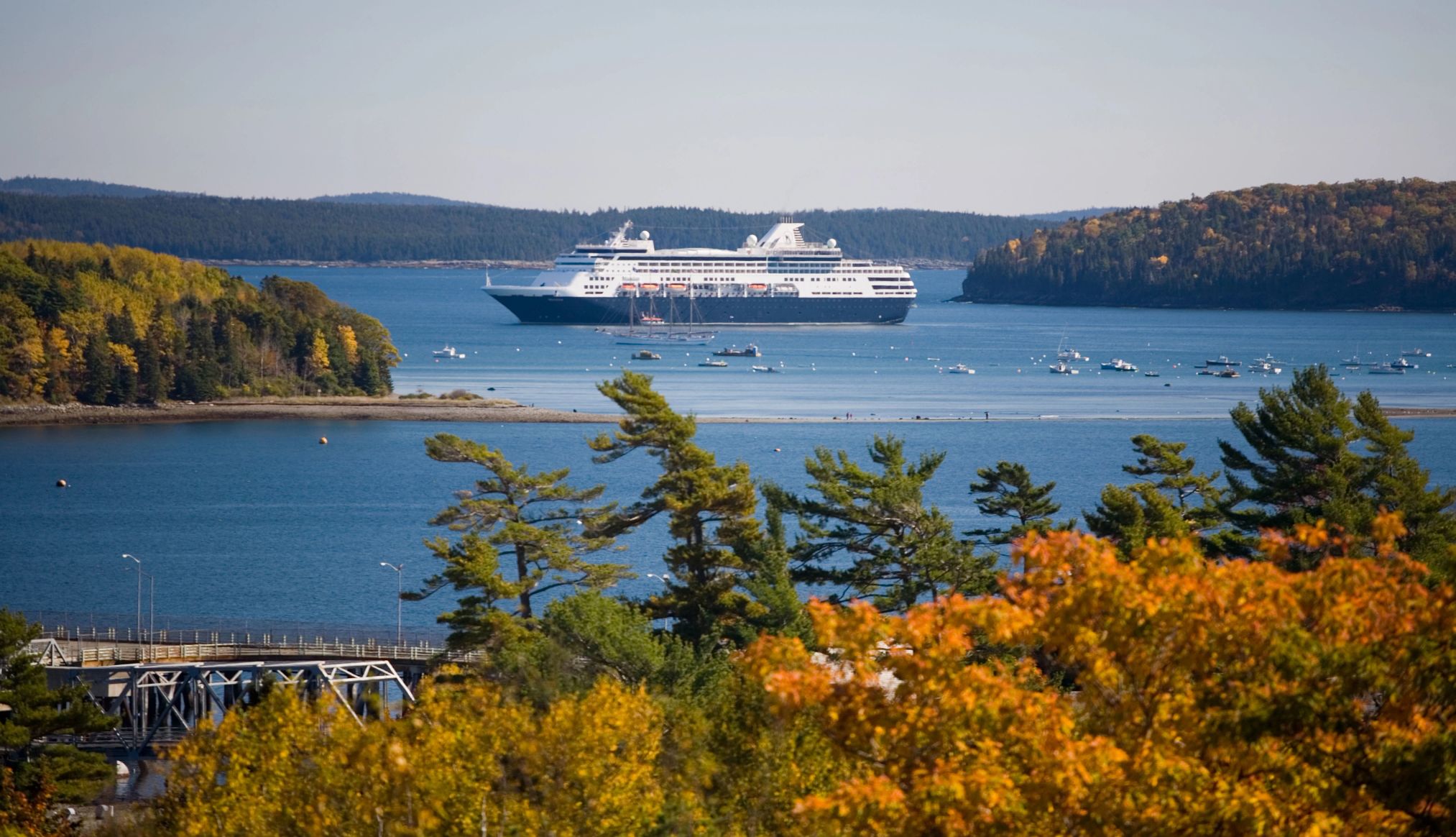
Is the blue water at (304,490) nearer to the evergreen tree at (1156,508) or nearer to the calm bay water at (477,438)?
the calm bay water at (477,438)

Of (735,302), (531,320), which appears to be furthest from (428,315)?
(735,302)

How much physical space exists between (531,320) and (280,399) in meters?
48.4

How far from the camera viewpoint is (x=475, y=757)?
8.62 metres

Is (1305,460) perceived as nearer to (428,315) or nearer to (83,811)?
(83,811)

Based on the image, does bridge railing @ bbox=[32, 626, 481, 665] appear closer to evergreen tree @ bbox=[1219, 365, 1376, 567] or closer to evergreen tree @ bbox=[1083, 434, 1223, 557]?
evergreen tree @ bbox=[1083, 434, 1223, 557]

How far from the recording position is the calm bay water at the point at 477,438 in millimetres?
27250

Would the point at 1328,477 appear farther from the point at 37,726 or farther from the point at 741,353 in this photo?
the point at 741,353

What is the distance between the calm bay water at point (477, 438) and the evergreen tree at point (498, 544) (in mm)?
4911

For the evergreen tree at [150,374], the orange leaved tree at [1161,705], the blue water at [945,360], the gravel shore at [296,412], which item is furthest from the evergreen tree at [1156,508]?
the evergreen tree at [150,374]

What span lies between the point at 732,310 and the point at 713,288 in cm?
178

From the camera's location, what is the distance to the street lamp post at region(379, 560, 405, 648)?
67.5ft

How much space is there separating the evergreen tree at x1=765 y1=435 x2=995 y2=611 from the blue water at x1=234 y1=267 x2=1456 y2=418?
3391 cm

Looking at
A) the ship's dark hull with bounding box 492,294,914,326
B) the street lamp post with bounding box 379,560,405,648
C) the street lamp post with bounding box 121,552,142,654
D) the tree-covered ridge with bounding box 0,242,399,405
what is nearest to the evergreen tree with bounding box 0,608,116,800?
the street lamp post with bounding box 379,560,405,648

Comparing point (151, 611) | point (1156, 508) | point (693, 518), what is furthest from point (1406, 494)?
point (151, 611)
